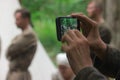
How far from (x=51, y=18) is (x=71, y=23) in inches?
286

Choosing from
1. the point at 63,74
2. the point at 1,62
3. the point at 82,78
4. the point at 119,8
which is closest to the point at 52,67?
the point at 1,62

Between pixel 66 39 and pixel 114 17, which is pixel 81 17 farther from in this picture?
pixel 114 17

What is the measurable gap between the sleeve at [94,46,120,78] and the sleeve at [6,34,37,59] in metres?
3.71

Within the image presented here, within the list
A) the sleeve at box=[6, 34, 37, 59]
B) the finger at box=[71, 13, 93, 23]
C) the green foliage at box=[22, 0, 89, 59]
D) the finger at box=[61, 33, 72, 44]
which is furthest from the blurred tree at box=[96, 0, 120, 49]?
the finger at box=[61, 33, 72, 44]

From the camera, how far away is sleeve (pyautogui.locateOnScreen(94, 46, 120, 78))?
252cm

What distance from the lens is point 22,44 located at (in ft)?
20.5

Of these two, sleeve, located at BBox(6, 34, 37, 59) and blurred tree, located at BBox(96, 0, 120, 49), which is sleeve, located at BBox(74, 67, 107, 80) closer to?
sleeve, located at BBox(6, 34, 37, 59)

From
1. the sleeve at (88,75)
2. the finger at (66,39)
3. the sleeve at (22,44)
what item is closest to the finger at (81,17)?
the finger at (66,39)

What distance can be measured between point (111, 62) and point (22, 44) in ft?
12.4

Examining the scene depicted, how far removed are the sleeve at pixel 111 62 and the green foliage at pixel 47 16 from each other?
6.36 m

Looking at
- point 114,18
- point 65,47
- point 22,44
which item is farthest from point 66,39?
point 114,18

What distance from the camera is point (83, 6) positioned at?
27.3 feet

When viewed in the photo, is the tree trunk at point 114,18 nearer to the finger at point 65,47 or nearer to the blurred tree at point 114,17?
the blurred tree at point 114,17

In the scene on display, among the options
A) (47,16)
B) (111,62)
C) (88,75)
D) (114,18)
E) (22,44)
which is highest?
(88,75)
